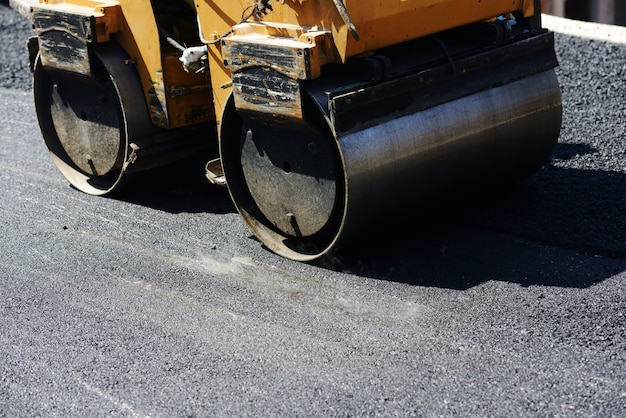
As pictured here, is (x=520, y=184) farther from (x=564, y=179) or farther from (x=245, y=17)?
(x=245, y=17)

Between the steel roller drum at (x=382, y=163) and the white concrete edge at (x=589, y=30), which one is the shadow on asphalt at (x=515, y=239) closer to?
the steel roller drum at (x=382, y=163)

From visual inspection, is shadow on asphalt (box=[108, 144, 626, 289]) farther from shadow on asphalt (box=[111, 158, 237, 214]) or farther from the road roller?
the road roller

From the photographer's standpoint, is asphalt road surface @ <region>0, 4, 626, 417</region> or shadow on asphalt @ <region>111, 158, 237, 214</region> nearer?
asphalt road surface @ <region>0, 4, 626, 417</region>

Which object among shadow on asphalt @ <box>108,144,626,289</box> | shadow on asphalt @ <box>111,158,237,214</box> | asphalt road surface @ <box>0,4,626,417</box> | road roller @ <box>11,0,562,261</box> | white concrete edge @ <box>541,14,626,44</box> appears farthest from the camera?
white concrete edge @ <box>541,14,626,44</box>

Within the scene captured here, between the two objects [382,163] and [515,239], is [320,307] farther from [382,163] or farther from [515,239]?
Result: [515,239]

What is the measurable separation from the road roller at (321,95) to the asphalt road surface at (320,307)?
269mm

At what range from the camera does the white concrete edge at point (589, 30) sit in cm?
789

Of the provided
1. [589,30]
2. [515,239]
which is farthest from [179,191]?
[589,30]

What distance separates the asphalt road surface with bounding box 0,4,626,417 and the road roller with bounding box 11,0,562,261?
0.27m

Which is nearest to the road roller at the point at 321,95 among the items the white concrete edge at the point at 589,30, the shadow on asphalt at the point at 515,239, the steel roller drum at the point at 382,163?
the steel roller drum at the point at 382,163

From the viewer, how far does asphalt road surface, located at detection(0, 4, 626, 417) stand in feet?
12.4

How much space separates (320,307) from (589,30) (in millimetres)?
4625

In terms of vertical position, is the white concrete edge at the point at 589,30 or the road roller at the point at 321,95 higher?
the road roller at the point at 321,95

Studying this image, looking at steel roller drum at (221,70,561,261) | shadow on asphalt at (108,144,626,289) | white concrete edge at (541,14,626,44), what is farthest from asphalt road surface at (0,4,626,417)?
white concrete edge at (541,14,626,44)
